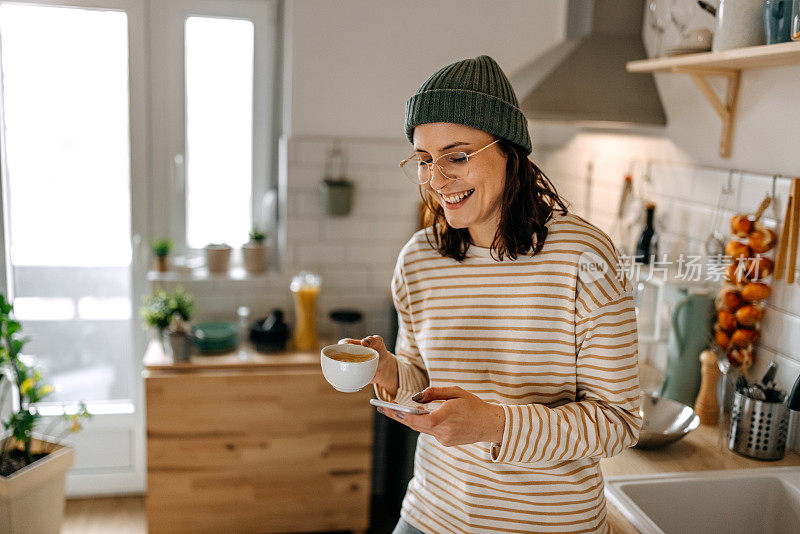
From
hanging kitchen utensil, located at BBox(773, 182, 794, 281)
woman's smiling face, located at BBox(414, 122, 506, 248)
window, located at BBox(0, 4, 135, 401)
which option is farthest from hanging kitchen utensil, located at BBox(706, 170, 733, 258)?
window, located at BBox(0, 4, 135, 401)

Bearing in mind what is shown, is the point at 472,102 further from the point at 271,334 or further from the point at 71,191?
the point at 71,191

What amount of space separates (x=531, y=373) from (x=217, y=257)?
1.92 meters

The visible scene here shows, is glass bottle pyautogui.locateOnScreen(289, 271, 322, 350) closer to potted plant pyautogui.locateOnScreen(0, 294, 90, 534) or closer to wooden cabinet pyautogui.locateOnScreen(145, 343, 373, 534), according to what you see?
wooden cabinet pyautogui.locateOnScreen(145, 343, 373, 534)

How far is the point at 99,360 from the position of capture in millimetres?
3014

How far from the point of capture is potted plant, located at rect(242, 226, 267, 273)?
289 centimetres

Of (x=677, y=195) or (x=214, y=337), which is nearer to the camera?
(x=677, y=195)

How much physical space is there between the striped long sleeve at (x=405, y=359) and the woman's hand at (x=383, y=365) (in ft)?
0.05

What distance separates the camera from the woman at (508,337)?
112 cm

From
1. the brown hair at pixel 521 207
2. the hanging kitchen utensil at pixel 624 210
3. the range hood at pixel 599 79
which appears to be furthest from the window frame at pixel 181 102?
the brown hair at pixel 521 207

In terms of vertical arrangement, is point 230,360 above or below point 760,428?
below

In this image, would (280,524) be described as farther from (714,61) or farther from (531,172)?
(714,61)

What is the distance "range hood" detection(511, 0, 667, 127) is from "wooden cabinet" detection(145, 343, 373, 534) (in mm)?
1266

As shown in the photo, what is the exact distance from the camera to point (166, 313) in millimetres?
2668

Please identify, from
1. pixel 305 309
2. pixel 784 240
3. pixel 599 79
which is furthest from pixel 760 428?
pixel 305 309
